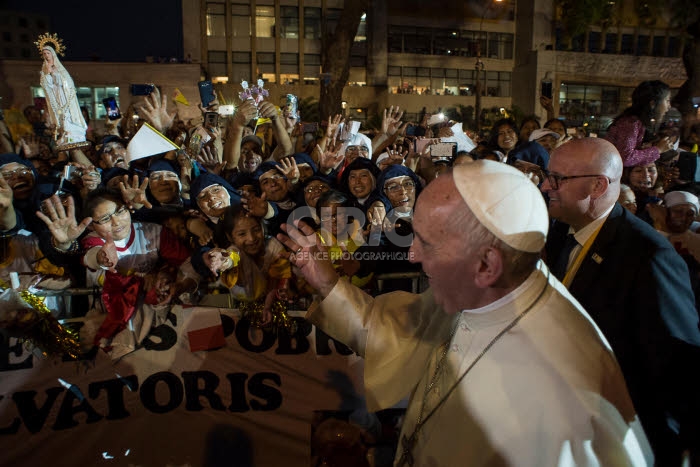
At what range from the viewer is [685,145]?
9758 millimetres

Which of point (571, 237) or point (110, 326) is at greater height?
point (571, 237)

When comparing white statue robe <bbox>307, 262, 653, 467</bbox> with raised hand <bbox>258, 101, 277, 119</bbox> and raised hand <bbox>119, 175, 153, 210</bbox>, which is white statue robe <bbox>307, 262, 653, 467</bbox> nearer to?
raised hand <bbox>119, 175, 153, 210</bbox>

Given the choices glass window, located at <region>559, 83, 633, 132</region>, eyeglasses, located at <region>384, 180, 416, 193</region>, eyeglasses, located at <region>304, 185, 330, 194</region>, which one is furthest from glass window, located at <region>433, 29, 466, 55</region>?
eyeglasses, located at <region>384, 180, 416, 193</region>

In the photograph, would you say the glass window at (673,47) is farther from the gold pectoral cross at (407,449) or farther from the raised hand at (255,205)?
the gold pectoral cross at (407,449)

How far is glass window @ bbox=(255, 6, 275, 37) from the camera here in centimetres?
4528

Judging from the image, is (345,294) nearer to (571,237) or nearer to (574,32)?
(571,237)

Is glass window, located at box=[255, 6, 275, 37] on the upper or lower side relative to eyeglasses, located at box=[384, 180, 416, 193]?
upper

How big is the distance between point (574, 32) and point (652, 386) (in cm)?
4413

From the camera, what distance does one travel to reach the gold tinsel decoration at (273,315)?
3557 mm

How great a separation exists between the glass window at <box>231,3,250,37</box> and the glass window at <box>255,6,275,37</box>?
2.76 ft

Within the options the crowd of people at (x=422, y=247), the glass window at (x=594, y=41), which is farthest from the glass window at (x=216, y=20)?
the crowd of people at (x=422, y=247)

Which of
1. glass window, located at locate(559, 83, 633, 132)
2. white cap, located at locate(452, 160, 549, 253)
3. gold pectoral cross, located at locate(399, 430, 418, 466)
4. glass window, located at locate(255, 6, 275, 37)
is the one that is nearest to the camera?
white cap, located at locate(452, 160, 549, 253)

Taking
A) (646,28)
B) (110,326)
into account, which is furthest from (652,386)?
(646,28)

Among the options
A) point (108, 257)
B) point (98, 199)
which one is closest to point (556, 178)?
point (108, 257)
